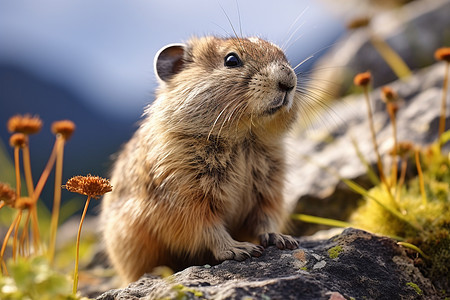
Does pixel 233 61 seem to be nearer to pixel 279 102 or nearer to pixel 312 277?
pixel 279 102

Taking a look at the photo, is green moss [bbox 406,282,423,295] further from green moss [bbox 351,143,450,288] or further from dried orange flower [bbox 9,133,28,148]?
dried orange flower [bbox 9,133,28,148]

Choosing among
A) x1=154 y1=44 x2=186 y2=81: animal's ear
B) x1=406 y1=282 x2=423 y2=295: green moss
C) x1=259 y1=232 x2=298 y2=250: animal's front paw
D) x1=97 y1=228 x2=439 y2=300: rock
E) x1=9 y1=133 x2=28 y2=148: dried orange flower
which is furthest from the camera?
x1=154 y1=44 x2=186 y2=81: animal's ear

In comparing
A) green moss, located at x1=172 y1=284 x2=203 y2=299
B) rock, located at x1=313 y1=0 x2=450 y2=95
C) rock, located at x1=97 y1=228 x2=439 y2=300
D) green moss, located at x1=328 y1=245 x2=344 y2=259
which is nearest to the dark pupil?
rock, located at x1=97 y1=228 x2=439 y2=300

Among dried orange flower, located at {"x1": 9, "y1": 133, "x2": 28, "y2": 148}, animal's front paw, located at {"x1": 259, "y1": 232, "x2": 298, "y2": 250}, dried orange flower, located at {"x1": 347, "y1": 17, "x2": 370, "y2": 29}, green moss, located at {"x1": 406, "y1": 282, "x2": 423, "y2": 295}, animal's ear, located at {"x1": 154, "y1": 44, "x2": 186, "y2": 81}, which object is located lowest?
green moss, located at {"x1": 406, "y1": 282, "x2": 423, "y2": 295}

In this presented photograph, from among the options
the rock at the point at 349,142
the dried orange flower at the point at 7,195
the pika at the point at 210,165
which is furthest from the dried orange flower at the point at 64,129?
the rock at the point at 349,142

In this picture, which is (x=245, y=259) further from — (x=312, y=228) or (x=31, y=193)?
(x=312, y=228)

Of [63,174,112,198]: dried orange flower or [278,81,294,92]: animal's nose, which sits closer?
[63,174,112,198]: dried orange flower

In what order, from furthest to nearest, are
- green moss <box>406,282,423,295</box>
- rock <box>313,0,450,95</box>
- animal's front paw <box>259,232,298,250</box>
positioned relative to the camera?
rock <box>313,0,450,95</box> < animal's front paw <box>259,232,298,250</box> < green moss <box>406,282,423,295</box>
